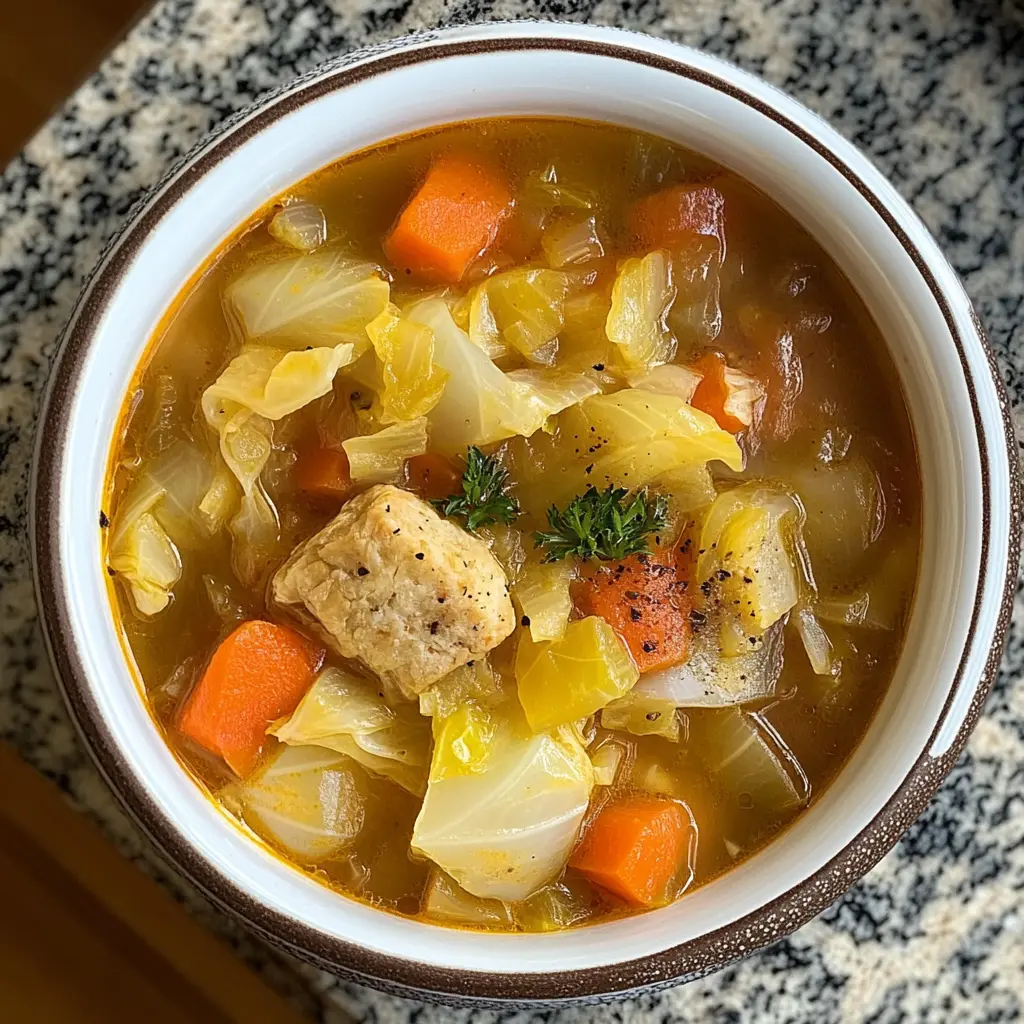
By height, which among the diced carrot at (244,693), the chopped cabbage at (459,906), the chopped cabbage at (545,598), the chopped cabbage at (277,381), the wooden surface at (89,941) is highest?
the chopped cabbage at (277,381)

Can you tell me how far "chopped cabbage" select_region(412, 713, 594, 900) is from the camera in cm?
188

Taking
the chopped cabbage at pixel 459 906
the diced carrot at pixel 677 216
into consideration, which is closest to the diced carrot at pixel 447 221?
the diced carrot at pixel 677 216

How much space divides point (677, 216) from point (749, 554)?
54cm

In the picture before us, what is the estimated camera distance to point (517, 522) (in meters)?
1.99

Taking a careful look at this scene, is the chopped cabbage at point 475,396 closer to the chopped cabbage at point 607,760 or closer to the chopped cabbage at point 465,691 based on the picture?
the chopped cabbage at point 465,691

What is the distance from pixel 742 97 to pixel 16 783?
5.88 ft

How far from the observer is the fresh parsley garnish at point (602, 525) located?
189cm

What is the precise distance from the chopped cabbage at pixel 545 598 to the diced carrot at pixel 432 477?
18 cm

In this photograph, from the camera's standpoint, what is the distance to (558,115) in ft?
6.31

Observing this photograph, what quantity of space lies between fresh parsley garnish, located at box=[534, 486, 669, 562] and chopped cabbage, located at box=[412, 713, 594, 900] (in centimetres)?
28

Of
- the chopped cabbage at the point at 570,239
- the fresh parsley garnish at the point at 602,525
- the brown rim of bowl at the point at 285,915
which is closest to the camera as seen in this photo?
the brown rim of bowl at the point at 285,915

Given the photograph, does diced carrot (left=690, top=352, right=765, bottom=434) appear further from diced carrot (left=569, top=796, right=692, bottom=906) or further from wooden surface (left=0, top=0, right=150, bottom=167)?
wooden surface (left=0, top=0, right=150, bottom=167)

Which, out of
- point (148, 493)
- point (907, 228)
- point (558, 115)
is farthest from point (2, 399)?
point (907, 228)

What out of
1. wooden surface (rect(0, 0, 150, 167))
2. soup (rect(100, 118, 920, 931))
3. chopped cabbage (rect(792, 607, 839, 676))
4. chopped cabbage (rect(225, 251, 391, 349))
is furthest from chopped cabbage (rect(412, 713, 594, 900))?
wooden surface (rect(0, 0, 150, 167))
